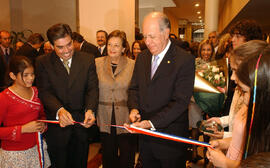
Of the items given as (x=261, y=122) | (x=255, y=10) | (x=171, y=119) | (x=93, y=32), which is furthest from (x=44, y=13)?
(x=261, y=122)

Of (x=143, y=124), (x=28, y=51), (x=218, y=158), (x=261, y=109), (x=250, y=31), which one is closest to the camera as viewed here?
(x=261, y=109)

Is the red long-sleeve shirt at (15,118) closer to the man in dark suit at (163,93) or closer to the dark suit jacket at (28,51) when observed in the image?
the man in dark suit at (163,93)

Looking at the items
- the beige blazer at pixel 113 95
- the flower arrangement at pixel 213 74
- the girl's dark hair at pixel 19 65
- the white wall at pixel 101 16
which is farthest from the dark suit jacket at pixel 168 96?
the white wall at pixel 101 16

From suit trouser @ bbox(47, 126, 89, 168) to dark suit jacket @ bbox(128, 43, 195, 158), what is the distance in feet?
2.10

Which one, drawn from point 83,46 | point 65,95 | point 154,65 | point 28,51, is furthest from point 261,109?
point 28,51

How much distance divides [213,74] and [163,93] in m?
0.69

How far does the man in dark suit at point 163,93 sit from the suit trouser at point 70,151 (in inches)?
24.7

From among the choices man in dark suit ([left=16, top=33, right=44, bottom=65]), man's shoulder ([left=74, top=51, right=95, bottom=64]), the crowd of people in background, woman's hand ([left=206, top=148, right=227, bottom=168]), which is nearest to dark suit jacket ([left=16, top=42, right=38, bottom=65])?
man in dark suit ([left=16, top=33, right=44, bottom=65])

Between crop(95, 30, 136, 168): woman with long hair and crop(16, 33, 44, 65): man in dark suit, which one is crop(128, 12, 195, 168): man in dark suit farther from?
crop(16, 33, 44, 65): man in dark suit

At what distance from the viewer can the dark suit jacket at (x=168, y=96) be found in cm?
174

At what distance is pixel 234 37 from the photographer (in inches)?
92.4

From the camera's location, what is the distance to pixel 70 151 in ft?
7.09

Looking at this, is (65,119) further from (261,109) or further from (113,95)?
(261,109)

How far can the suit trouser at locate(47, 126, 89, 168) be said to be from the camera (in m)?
2.08
